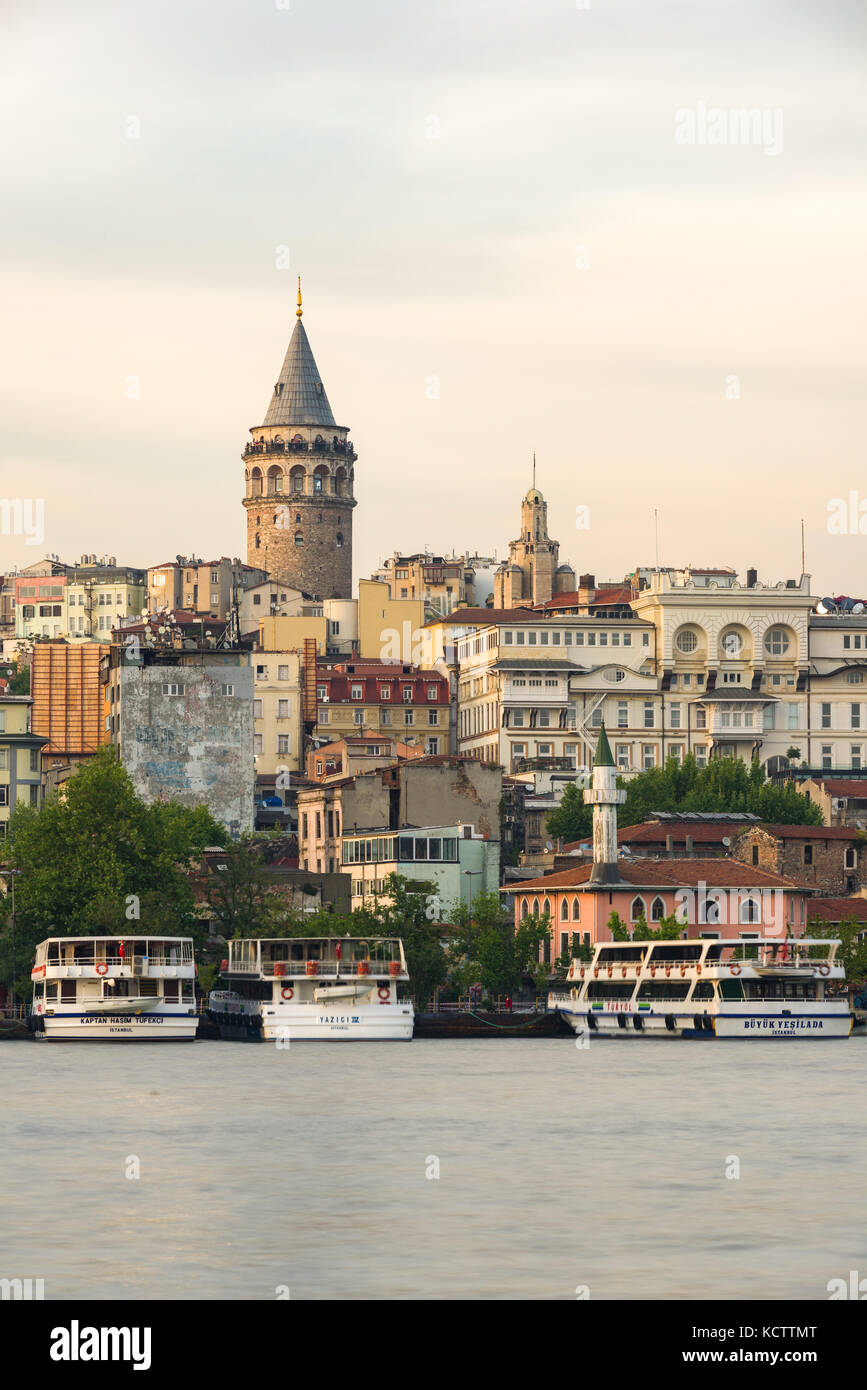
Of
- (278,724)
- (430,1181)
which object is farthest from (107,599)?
(430,1181)

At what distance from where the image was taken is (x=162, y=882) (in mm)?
87875

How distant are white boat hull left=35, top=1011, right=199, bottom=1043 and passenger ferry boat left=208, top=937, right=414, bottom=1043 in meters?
3.98

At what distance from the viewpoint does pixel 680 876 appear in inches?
3784

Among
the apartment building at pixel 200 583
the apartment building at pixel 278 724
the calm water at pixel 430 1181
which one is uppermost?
the apartment building at pixel 200 583

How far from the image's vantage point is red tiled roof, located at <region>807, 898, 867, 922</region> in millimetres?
96438

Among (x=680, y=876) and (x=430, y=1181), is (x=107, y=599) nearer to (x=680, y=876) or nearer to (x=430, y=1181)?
(x=680, y=876)

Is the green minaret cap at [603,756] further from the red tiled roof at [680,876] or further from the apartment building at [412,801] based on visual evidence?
the apartment building at [412,801]

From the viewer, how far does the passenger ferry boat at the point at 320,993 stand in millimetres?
79375

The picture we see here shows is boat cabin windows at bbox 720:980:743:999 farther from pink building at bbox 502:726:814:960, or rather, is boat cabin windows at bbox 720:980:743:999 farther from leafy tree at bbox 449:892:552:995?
pink building at bbox 502:726:814:960

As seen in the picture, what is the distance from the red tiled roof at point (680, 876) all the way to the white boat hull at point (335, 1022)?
53.4 ft

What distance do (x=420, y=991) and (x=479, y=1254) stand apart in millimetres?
55569

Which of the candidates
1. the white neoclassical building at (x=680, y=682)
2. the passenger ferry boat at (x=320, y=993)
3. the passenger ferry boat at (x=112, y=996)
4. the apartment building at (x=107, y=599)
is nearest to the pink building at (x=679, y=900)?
the passenger ferry boat at (x=320, y=993)

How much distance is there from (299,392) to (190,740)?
254 ft

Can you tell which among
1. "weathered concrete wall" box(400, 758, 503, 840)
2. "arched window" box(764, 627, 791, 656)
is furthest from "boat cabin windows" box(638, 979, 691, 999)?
"arched window" box(764, 627, 791, 656)
